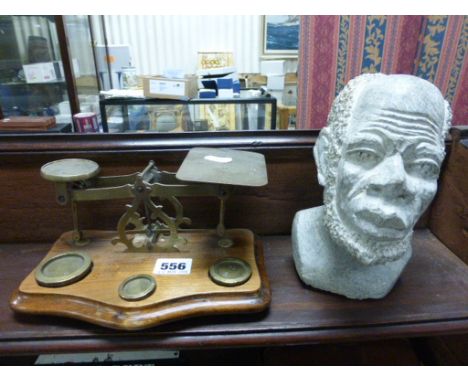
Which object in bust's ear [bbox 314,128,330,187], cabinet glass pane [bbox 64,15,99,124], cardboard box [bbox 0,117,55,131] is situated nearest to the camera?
bust's ear [bbox 314,128,330,187]

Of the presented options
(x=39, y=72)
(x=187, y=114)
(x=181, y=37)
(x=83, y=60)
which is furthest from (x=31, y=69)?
(x=181, y=37)

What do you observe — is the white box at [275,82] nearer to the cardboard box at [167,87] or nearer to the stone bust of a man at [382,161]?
the cardboard box at [167,87]

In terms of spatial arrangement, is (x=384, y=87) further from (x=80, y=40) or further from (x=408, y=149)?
(x=80, y=40)

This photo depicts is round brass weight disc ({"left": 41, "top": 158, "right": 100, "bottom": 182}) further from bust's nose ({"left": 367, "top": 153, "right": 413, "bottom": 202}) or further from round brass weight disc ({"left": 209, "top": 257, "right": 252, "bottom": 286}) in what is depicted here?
bust's nose ({"left": 367, "top": 153, "right": 413, "bottom": 202})

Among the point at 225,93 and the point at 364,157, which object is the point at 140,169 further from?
the point at 225,93

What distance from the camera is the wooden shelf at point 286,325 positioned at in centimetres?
55

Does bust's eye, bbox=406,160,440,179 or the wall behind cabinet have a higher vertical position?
the wall behind cabinet

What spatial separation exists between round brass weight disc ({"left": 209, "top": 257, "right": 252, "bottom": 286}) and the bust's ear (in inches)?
7.9

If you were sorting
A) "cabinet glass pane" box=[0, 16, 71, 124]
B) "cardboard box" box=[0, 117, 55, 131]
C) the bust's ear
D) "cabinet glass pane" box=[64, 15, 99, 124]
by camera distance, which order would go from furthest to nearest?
"cabinet glass pane" box=[64, 15, 99, 124] → "cabinet glass pane" box=[0, 16, 71, 124] → "cardboard box" box=[0, 117, 55, 131] → the bust's ear

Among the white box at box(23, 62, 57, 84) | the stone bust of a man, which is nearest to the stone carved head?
the stone bust of a man

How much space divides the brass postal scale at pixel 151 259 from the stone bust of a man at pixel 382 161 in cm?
13

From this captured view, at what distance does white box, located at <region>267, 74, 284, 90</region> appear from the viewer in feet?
8.96

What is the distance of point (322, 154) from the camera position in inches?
24.3

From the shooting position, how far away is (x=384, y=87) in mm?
518
